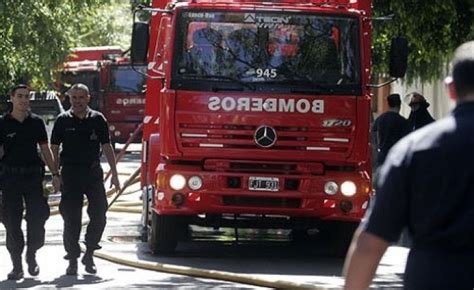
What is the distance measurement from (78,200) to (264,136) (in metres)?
2.09

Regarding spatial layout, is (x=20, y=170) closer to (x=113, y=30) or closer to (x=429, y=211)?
(x=429, y=211)

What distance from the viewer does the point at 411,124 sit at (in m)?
18.3

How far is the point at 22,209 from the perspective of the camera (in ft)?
41.2

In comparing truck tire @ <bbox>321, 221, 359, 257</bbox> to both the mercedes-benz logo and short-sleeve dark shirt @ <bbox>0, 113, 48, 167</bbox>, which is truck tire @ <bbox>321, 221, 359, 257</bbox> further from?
short-sleeve dark shirt @ <bbox>0, 113, 48, 167</bbox>

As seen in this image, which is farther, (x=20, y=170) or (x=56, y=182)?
(x=56, y=182)

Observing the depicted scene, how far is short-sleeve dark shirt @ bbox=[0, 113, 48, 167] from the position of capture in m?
12.4

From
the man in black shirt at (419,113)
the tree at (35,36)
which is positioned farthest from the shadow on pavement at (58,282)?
the tree at (35,36)

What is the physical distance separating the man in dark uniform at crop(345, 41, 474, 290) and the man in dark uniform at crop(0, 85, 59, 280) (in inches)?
311

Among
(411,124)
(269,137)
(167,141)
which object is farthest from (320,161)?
(411,124)

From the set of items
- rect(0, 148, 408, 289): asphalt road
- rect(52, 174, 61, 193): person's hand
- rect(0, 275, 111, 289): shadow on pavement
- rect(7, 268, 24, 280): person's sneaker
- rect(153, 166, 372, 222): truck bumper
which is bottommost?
rect(0, 148, 408, 289): asphalt road

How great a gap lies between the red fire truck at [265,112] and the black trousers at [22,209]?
1625 millimetres

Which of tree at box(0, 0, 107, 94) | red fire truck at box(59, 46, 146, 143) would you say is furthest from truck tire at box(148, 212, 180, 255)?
red fire truck at box(59, 46, 146, 143)

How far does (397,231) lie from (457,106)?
20.3 inches

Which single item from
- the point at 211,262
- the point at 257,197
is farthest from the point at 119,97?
the point at 257,197
